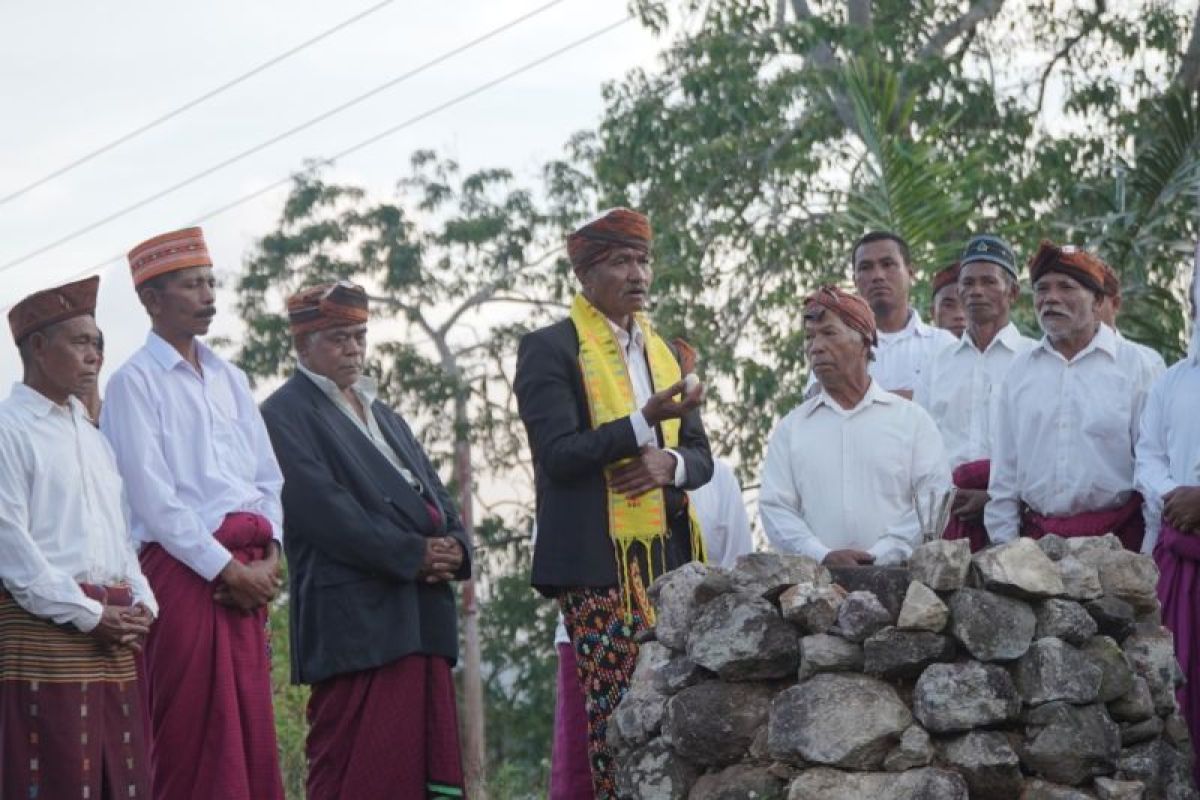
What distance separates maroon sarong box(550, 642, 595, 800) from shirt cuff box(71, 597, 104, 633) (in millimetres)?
1780

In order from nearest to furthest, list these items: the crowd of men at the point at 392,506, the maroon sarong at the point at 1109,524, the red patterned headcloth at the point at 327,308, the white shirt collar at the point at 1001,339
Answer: the crowd of men at the point at 392,506, the maroon sarong at the point at 1109,524, the red patterned headcloth at the point at 327,308, the white shirt collar at the point at 1001,339

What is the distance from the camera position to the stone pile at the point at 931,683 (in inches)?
203

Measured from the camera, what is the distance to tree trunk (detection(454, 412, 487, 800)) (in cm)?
1858

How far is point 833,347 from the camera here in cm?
646

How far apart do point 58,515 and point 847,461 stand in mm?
2524

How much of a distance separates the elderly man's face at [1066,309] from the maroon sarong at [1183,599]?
783 mm

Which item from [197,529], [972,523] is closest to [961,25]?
[972,523]

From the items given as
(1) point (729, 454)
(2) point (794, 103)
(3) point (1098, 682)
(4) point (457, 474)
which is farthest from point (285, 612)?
(3) point (1098, 682)

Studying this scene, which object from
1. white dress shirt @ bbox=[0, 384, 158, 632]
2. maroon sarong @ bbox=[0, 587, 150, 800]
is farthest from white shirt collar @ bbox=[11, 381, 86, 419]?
maroon sarong @ bbox=[0, 587, 150, 800]

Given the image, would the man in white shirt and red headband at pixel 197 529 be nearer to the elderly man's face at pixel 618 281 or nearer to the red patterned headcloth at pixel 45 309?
the red patterned headcloth at pixel 45 309

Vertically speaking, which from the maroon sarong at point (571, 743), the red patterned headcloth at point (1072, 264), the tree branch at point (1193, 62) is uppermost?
the tree branch at point (1193, 62)

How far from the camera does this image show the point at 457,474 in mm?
19188

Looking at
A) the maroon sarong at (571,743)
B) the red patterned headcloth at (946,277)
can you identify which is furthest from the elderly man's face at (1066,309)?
the maroon sarong at (571,743)

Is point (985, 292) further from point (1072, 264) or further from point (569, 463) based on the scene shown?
point (569, 463)
